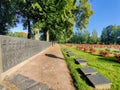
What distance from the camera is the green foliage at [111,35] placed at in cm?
8831

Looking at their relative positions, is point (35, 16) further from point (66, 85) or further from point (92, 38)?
point (92, 38)

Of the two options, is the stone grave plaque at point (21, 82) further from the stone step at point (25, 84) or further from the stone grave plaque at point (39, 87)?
the stone grave plaque at point (39, 87)

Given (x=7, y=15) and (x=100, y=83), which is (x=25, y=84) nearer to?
(x=100, y=83)

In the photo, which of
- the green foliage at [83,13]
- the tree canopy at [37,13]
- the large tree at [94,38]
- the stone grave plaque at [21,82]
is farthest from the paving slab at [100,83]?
the large tree at [94,38]

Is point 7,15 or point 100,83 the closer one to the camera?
point 100,83

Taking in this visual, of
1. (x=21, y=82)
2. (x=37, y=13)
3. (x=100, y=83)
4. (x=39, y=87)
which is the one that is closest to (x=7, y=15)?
(x=37, y=13)

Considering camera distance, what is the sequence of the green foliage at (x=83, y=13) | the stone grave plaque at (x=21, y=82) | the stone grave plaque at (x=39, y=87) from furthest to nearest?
the green foliage at (x=83, y=13) → the stone grave plaque at (x=21, y=82) → the stone grave plaque at (x=39, y=87)

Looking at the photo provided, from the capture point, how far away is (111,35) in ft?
305

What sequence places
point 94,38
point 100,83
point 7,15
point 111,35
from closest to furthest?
1. point 100,83
2. point 7,15
3. point 94,38
4. point 111,35

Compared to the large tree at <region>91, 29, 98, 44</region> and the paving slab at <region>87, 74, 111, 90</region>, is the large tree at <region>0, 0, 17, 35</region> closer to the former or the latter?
the paving slab at <region>87, 74, 111, 90</region>

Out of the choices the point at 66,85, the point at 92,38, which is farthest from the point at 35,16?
the point at 92,38

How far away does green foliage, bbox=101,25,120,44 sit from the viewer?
290ft

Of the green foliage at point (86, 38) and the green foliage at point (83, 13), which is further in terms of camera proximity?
the green foliage at point (86, 38)

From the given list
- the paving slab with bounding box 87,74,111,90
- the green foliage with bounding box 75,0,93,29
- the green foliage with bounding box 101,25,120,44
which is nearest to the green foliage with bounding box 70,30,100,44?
the green foliage with bounding box 101,25,120,44
